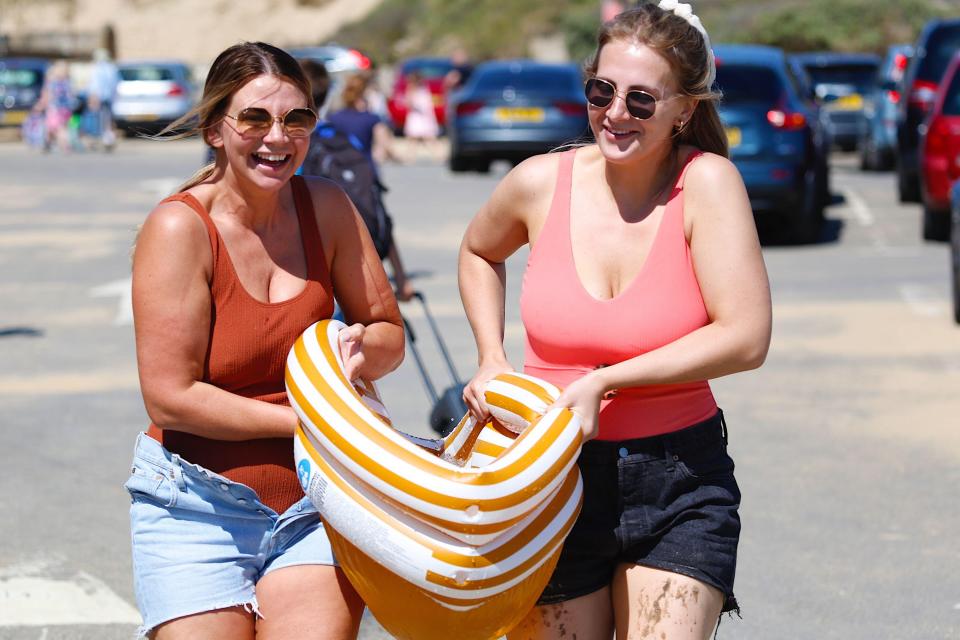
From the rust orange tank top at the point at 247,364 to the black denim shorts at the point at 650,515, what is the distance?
0.61 meters

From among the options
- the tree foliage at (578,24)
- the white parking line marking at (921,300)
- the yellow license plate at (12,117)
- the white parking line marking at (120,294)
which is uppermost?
the white parking line marking at (120,294)

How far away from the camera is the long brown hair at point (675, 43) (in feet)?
10.3

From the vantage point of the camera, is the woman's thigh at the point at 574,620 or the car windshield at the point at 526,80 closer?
the woman's thigh at the point at 574,620

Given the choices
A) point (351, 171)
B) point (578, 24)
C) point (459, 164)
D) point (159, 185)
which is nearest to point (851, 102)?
point (459, 164)

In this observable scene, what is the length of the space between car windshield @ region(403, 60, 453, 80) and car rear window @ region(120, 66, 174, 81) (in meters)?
5.39

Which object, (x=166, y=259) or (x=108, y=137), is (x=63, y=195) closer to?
(x=108, y=137)

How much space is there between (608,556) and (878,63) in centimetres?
2452

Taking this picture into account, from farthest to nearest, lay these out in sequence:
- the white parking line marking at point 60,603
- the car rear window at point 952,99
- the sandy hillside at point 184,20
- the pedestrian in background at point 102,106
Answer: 1. the sandy hillside at point 184,20
2. the pedestrian in background at point 102,106
3. the car rear window at point 952,99
4. the white parking line marking at point 60,603

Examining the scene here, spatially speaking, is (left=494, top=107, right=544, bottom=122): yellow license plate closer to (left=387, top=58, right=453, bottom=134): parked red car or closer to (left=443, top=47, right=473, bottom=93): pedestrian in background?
(left=443, top=47, right=473, bottom=93): pedestrian in background

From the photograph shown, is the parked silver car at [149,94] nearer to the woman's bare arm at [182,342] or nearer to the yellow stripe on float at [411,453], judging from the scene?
the woman's bare arm at [182,342]

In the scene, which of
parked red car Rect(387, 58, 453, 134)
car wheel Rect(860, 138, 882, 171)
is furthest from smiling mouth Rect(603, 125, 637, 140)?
parked red car Rect(387, 58, 453, 134)

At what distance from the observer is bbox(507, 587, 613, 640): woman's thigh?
322 cm

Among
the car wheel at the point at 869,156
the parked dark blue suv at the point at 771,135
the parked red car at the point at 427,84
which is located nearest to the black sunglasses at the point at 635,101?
the parked dark blue suv at the point at 771,135

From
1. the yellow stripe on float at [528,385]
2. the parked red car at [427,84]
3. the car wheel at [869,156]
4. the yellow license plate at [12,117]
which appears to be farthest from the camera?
the yellow license plate at [12,117]
